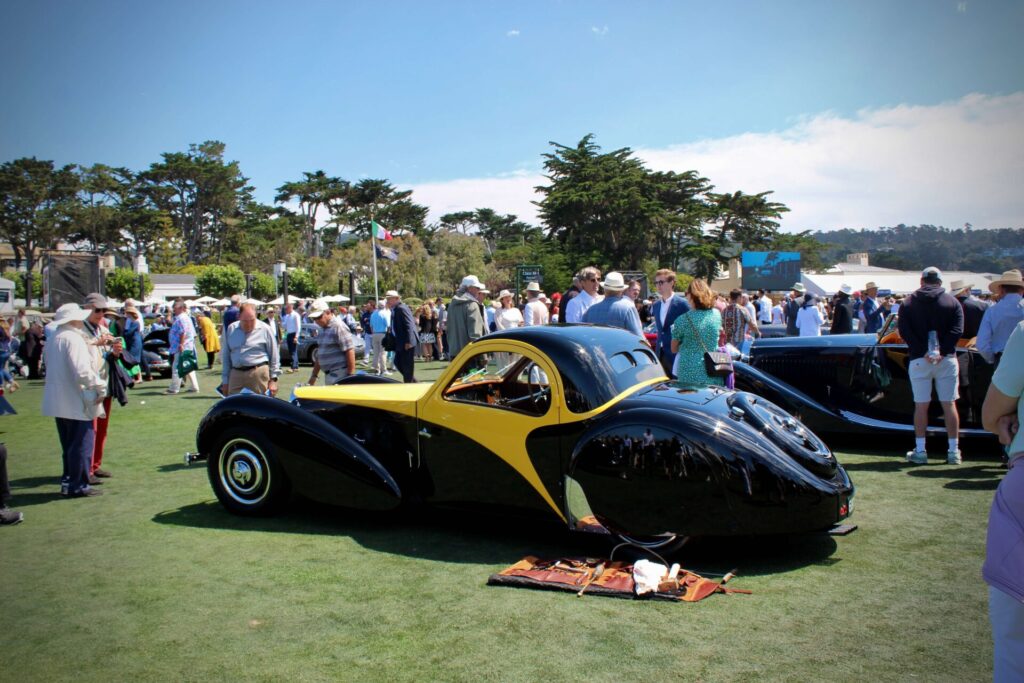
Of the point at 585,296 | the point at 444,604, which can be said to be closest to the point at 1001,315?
the point at 585,296

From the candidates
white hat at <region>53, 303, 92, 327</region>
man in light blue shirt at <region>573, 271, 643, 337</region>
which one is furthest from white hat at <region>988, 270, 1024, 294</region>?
white hat at <region>53, 303, 92, 327</region>

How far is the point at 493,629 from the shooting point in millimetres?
3676

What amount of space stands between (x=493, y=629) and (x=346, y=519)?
2493mm

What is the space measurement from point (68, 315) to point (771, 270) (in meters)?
43.6

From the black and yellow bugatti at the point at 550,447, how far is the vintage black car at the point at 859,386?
3.08m

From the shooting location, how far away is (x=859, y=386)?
25.8ft

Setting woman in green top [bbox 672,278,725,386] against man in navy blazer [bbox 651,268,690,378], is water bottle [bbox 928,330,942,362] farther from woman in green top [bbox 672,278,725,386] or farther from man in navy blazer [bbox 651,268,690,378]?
man in navy blazer [bbox 651,268,690,378]

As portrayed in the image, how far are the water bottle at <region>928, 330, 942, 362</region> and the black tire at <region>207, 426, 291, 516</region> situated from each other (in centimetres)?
601

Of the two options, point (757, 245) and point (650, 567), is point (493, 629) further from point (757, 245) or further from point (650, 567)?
point (757, 245)

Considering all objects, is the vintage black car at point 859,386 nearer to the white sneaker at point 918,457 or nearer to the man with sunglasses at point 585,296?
the white sneaker at point 918,457

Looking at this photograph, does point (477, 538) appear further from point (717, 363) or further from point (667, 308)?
point (667, 308)

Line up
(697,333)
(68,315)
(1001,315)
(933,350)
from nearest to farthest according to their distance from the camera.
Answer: (697,333)
(68,315)
(933,350)
(1001,315)

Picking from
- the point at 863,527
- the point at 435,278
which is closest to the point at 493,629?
the point at 863,527

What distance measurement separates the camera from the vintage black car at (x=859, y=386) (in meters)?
7.37
